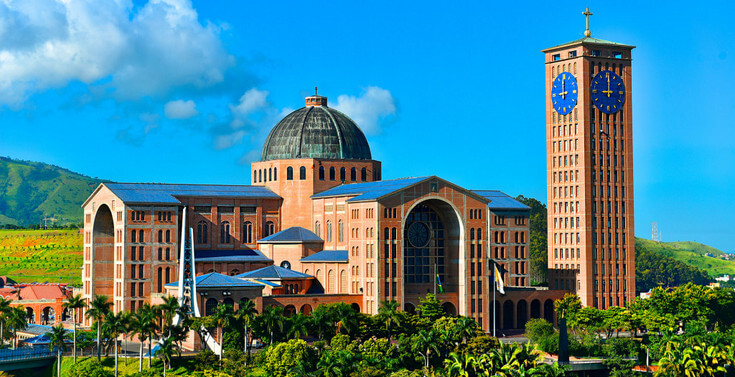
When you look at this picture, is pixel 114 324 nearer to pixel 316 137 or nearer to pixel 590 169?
pixel 316 137

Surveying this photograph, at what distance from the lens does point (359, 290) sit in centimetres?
11906

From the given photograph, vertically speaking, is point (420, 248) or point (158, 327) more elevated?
point (420, 248)

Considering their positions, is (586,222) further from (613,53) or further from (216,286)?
(216,286)

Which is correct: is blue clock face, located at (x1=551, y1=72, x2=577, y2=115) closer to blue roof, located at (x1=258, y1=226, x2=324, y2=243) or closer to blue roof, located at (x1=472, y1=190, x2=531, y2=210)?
blue roof, located at (x1=472, y1=190, x2=531, y2=210)

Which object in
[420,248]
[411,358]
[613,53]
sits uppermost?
[613,53]

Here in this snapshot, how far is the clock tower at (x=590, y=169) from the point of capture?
130875 millimetres

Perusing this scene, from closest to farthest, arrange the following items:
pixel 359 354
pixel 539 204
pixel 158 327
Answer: pixel 359 354, pixel 158 327, pixel 539 204

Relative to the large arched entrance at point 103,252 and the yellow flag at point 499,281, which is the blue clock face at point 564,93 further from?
the large arched entrance at point 103,252

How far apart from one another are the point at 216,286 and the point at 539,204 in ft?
333

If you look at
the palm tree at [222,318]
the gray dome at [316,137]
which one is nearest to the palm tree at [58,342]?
the palm tree at [222,318]

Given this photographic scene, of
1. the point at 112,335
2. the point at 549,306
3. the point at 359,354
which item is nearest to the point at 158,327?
the point at 112,335

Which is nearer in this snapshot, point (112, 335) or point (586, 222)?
point (112, 335)

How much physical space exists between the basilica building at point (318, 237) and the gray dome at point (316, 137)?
0.13m

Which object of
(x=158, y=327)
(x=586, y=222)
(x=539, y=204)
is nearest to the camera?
(x=158, y=327)
